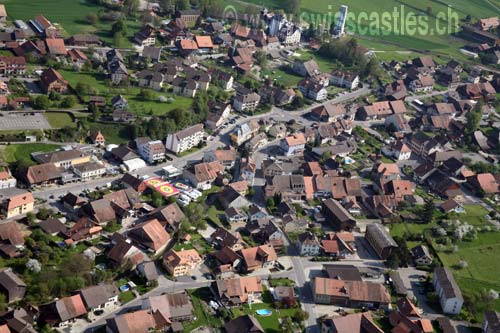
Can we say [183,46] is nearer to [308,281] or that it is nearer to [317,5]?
[317,5]

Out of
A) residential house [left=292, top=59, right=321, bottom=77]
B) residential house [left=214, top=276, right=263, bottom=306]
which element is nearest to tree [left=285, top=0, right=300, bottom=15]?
residential house [left=292, top=59, right=321, bottom=77]

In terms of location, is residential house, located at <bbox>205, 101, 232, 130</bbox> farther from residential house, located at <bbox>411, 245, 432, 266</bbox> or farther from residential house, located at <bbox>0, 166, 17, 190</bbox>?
residential house, located at <bbox>411, 245, 432, 266</bbox>

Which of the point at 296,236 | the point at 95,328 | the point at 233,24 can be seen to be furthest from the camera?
the point at 233,24

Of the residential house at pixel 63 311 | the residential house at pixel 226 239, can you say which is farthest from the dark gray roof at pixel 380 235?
the residential house at pixel 63 311

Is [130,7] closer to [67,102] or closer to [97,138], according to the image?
[67,102]

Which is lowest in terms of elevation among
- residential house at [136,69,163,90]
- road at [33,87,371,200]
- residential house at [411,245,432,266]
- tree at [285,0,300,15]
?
residential house at [411,245,432,266]


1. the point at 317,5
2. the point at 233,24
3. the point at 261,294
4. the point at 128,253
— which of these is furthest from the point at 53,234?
the point at 317,5

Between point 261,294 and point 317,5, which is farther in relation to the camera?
point 317,5
